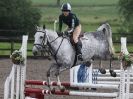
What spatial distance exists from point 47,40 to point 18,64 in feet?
2.73

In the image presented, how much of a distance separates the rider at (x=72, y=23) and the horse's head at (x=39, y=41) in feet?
2.58

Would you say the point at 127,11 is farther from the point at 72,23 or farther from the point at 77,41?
the point at 72,23

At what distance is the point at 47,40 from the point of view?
10047 mm

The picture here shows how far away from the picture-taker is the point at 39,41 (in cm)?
965

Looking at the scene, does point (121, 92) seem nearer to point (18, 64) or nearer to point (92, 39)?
point (18, 64)

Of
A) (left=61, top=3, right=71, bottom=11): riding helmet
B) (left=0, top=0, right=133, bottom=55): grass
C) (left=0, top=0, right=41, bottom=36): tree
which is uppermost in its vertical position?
(left=0, top=0, right=133, bottom=55): grass

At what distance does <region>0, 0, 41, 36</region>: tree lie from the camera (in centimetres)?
3272

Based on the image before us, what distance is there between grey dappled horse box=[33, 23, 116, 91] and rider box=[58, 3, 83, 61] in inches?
5.2

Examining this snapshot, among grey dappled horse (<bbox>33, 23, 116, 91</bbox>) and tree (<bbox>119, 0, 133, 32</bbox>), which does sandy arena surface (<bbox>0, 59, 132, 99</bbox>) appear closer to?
grey dappled horse (<bbox>33, 23, 116, 91</bbox>)

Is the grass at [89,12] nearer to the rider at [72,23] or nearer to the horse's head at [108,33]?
the horse's head at [108,33]

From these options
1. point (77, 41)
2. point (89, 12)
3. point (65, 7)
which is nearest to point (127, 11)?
point (89, 12)

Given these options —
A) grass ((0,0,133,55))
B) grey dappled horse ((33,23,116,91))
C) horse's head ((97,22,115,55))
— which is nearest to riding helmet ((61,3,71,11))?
grey dappled horse ((33,23,116,91))

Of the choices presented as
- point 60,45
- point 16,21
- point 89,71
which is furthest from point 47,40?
point 16,21

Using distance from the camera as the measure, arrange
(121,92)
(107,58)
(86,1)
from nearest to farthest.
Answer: (121,92) < (107,58) < (86,1)
